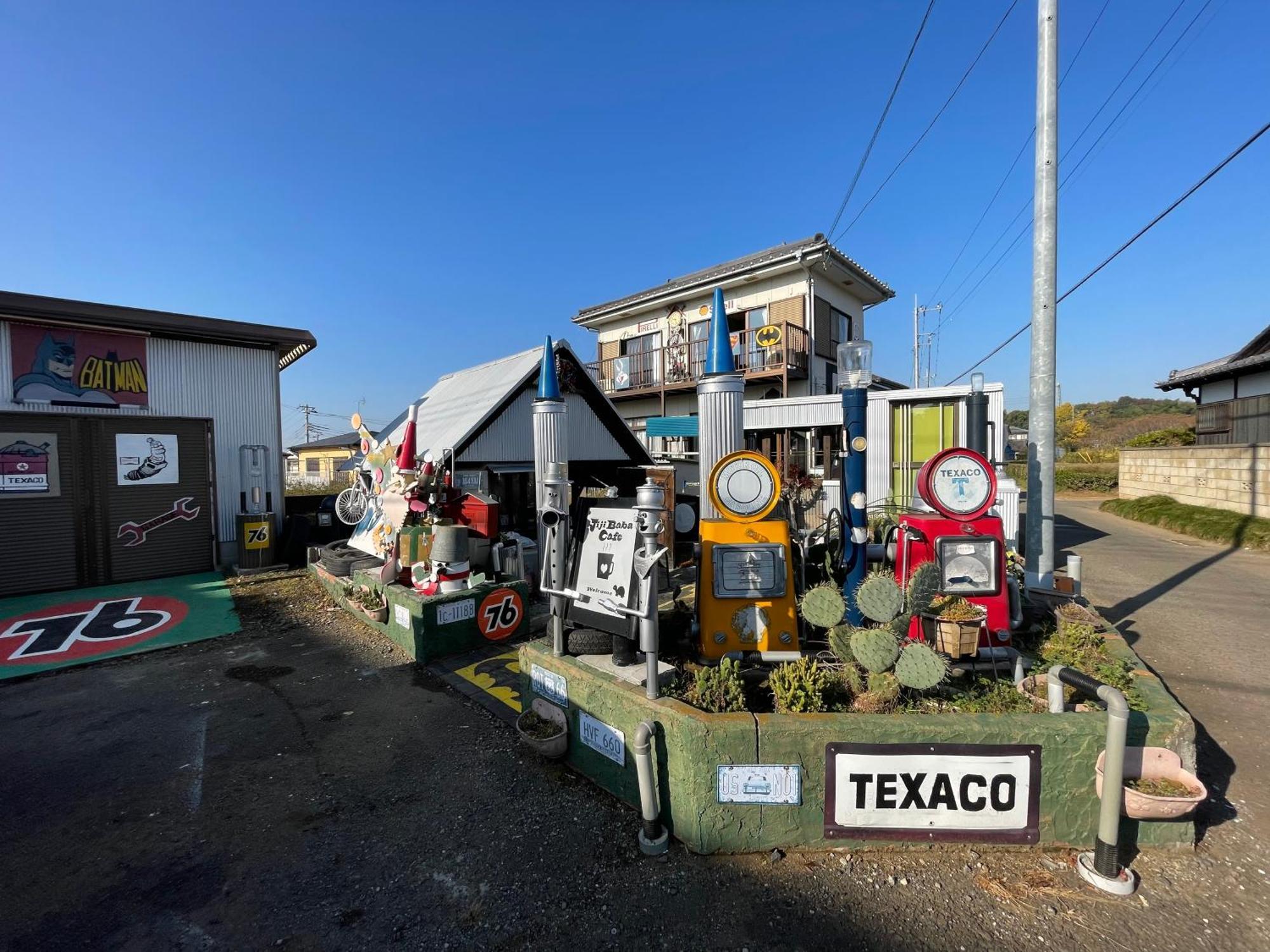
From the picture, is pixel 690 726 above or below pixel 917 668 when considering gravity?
below

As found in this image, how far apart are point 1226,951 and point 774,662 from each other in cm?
267

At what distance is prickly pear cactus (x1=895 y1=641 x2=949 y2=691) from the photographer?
3570mm

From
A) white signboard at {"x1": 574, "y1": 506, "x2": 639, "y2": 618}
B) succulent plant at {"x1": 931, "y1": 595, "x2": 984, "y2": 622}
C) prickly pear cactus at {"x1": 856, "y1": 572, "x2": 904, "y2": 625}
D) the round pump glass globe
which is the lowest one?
succulent plant at {"x1": 931, "y1": 595, "x2": 984, "y2": 622}

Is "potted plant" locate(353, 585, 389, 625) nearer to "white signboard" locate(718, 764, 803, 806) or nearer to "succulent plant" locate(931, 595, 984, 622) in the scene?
"white signboard" locate(718, 764, 803, 806)

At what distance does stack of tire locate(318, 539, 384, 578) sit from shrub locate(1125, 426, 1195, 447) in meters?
30.2

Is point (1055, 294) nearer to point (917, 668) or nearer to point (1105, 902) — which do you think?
point (917, 668)

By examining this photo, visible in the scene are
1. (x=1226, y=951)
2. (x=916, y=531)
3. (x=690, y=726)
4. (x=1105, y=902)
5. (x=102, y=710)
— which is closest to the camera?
(x=1226, y=951)

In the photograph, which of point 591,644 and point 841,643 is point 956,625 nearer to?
point 841,643

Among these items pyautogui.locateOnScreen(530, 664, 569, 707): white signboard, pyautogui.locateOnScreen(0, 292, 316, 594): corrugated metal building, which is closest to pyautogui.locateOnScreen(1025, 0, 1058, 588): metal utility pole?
pyautogui.locateOnScreen(530, 664, 569, 707): white signboard

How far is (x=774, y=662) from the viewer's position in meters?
4.59

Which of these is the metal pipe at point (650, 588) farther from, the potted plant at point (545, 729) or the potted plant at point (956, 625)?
the potted plant at point (956, 625)

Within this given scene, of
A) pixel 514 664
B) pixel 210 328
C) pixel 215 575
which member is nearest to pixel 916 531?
pixel 514 664

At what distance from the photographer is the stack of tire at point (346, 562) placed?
952 cm

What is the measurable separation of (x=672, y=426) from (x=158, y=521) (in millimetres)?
12465
